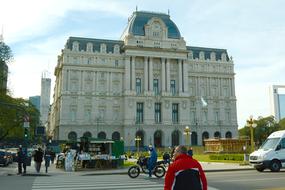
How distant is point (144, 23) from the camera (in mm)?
101812

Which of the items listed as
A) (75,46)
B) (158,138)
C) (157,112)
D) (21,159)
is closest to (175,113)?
(157,112)

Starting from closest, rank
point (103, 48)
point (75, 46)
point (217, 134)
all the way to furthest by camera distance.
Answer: point (75, 46) < point (103, 48) < point (217, 134)

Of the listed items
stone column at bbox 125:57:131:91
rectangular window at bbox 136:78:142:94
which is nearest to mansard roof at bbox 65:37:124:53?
stone column at bbox 125:57:131:91

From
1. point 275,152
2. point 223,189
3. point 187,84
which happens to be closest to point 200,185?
point 223,189

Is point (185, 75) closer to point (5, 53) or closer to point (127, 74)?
point (127, 74)

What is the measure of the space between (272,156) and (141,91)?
7305 centimetres

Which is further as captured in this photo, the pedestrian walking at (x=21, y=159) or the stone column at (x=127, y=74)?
the stone column at (x=127, y=74)

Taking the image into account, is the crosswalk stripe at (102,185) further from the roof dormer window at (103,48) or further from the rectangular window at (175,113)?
the roof dormer window at (103,48)

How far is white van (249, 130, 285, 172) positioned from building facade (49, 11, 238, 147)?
6617 cm

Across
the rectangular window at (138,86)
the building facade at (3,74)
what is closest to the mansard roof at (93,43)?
the rectangular window at (138,86)

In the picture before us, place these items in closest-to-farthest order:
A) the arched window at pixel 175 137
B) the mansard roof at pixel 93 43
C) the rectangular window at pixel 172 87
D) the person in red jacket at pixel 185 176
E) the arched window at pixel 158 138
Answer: the person in red jacket at pixel 185 176 → the arched window at pixel 158 138 → the mansard roof at pixel 93 43 → the arched window at pixel 175 137 → the rectangular window at pixel 172 87

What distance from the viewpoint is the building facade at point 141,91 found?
9394 centimetres

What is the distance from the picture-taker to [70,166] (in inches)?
1241

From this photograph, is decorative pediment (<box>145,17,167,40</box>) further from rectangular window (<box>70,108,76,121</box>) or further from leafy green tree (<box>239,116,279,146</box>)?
leafy green tree (<box>239,116,279,146</box>)
